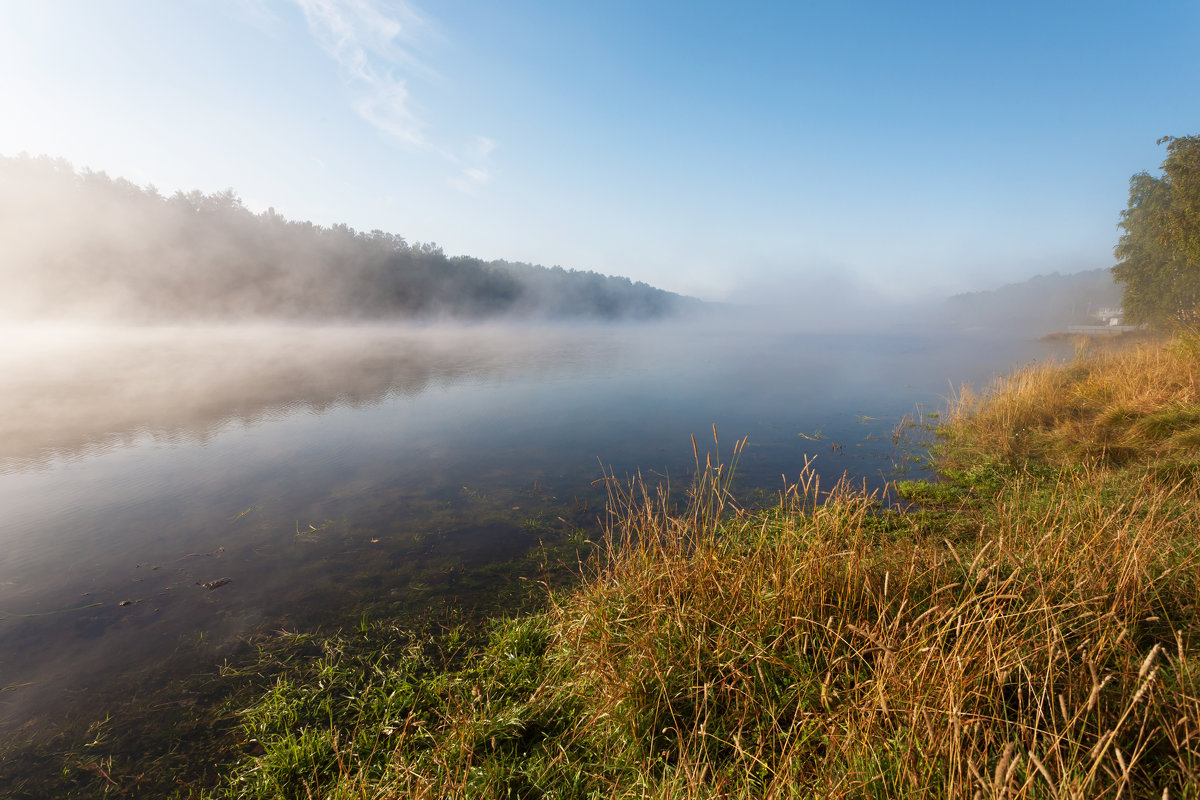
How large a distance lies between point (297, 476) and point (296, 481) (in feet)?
0.91

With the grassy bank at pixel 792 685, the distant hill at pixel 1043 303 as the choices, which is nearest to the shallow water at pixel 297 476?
the grassy bank at pixel 792 685

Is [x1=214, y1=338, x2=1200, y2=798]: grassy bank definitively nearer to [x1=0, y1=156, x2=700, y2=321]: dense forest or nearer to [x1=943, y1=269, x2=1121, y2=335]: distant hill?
[x1=0, y1=156, x2=700, y2=321]: dense forest

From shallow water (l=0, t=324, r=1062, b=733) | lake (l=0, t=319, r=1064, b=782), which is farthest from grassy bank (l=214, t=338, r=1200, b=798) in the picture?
shallow water (l=0, t=324, r=1062, b=733)

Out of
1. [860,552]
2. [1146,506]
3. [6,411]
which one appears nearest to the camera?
[860,552]

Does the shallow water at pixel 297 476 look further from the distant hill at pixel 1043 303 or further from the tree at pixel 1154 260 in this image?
the distant hill at pixel 1043 303

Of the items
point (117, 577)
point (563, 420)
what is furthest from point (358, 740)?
point (563, 420)

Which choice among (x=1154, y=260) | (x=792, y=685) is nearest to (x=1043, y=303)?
(x=1154, y=260)

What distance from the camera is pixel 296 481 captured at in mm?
8203

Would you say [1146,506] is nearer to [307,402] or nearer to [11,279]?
[307,402]

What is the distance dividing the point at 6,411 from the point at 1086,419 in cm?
2606

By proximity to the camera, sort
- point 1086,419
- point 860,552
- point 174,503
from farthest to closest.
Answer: point 1086,419 → point 174,503 → point 860,552

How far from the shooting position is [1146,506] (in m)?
4.79

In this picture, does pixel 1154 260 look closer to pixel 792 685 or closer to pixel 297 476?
pixel 792 685

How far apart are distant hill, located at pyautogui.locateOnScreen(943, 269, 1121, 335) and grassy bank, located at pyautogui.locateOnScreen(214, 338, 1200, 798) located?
9043 cm
